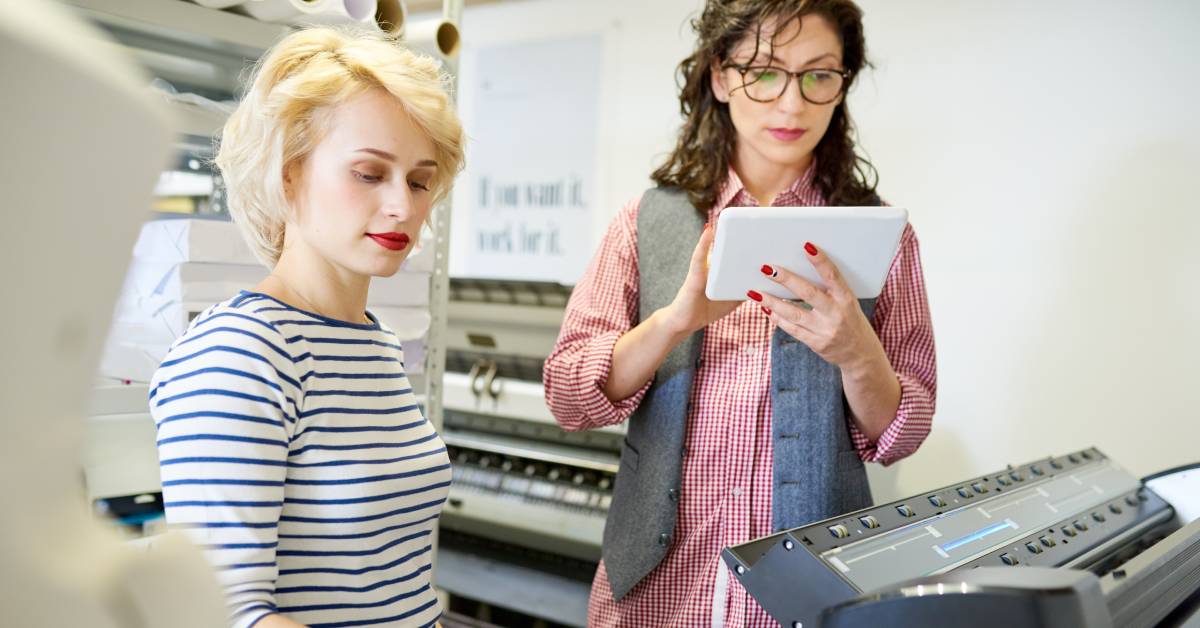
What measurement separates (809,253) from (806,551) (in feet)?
1.42

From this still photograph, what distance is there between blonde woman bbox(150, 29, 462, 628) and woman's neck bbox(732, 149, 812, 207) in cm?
60

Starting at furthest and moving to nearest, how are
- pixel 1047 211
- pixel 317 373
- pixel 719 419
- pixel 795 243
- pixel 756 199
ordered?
pixel 1047 211, pixel 756 199, pixel 719 419, pixel 795 243, pixel 317 373

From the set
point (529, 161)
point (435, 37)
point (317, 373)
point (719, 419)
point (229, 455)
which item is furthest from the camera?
point (529, 161)

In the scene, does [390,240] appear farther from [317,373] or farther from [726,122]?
[726,122]

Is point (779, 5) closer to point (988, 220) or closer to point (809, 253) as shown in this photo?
point (809, 253)

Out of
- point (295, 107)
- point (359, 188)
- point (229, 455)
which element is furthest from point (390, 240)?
point (229, 455)

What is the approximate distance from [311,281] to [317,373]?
12cm

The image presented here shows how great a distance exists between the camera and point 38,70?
0.92 feet

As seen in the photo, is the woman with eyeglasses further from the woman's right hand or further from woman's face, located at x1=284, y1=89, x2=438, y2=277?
woman's face, located at x1=284, y1=89, x2=438, y2=277

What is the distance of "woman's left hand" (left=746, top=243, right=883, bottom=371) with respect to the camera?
3.79 feet

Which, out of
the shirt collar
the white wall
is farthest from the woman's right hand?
the white wall

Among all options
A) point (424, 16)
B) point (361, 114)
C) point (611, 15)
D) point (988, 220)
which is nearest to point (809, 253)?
point (361, 114)

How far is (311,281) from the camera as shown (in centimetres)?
94

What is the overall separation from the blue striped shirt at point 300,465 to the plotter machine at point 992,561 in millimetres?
328
